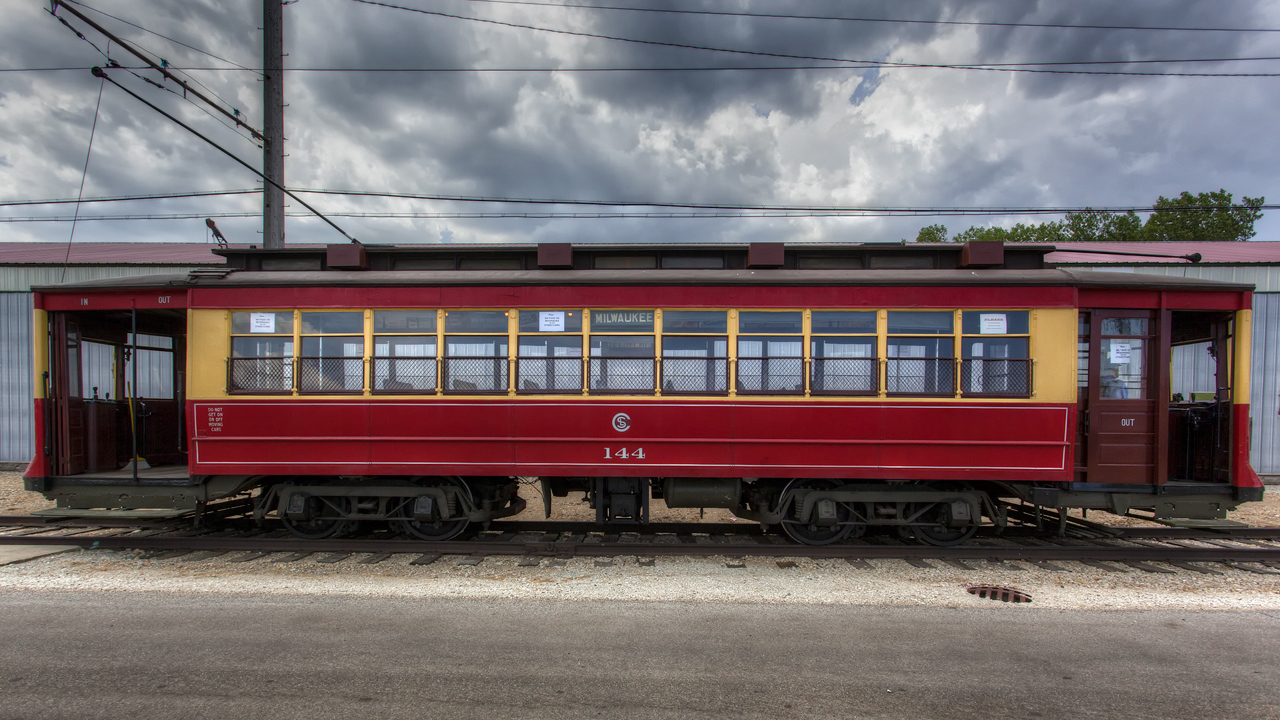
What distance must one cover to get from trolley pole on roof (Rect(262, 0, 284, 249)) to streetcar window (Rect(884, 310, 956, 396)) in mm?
9232

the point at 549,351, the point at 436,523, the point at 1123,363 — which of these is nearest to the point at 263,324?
the point at 436,523

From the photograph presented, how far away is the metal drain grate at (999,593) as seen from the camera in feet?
17.5

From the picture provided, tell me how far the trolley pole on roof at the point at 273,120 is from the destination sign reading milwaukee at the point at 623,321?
6.23m

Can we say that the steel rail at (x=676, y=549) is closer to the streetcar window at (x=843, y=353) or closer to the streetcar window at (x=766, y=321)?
the streetcar window at (x=843, y=353)

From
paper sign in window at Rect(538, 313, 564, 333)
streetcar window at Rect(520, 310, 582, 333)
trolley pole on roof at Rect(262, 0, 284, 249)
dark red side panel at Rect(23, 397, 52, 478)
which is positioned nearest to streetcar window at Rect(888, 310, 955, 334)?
streetcar window at Rect(520, 310, 582, 333)

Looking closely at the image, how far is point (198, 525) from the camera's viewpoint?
7.30m

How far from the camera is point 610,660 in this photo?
13.3 feet

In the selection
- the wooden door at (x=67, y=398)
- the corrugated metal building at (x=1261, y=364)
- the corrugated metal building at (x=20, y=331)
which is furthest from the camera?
the corrugated metal building at (x=20, y=331)

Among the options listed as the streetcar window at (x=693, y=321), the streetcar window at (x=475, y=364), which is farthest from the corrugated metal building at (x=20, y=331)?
the streetcar window at (x=693, y=321)

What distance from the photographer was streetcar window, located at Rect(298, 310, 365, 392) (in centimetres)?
663

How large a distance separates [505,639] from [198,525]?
17.5 ft

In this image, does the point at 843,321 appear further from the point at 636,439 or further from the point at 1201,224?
the point at 1201,224

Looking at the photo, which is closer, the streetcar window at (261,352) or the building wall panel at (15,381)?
the streetcar window at (261,352)

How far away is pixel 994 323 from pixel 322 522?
26.2ft
